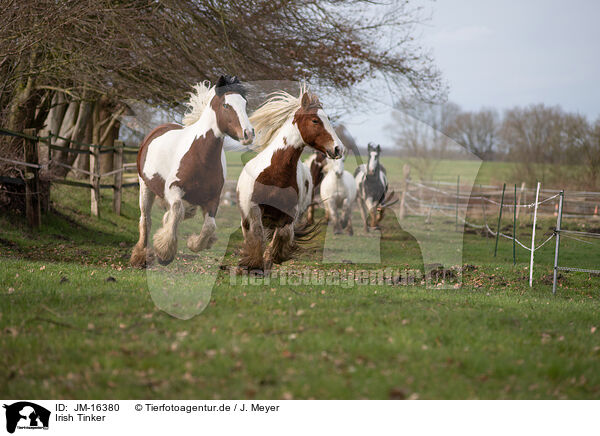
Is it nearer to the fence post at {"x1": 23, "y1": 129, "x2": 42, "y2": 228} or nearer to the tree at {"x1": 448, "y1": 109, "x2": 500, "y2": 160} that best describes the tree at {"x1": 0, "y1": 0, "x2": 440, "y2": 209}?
the fence post at {"x1": 23, "y1": 129, "x2": 42, "y2": 228}

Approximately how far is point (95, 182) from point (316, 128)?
1053 centimetres

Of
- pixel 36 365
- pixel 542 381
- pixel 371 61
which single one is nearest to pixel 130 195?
pixel 371 61

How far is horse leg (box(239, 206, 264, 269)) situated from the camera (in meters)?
7.01

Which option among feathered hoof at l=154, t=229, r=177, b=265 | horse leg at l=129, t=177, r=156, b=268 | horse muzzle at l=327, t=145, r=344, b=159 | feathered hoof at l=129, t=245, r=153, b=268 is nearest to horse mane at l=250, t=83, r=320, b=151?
horse muzzle at l=327, t=145, r=344, b=159

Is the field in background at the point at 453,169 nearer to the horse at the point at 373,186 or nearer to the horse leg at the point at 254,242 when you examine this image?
the horse at the point at 373,186

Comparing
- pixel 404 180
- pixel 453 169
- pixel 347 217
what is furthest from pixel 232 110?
pixel 453 169

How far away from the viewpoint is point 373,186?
14.9 m

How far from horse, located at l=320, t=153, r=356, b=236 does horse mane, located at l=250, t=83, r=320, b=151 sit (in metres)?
7.41

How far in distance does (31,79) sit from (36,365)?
11.0 meters

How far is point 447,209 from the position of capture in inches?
885

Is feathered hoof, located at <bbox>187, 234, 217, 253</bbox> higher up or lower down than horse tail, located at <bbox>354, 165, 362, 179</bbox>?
lower down

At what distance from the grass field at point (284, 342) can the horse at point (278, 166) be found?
75 centimetres
